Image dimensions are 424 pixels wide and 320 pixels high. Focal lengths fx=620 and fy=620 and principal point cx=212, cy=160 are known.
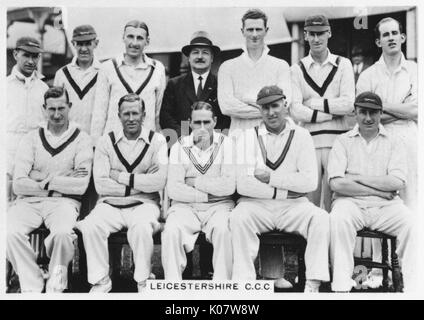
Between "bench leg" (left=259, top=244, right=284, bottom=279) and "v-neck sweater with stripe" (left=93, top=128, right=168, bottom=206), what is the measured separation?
3.10ft

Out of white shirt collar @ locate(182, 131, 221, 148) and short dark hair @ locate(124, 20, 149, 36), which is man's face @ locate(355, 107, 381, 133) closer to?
white shirt collar @ locate(182, 131, 221, 148)

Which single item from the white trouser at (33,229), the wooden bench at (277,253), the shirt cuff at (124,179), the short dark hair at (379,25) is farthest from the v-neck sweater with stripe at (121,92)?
the short dark hair at (379,25)

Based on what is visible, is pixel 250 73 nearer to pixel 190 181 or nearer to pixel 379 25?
pixel 190 181

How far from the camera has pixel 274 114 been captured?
4844 millimetres

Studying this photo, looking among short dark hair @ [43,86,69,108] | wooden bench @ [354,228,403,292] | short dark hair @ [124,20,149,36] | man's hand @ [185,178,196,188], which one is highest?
short dark hair @ [124,20,149,36]

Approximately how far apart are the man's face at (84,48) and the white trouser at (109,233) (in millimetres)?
1283

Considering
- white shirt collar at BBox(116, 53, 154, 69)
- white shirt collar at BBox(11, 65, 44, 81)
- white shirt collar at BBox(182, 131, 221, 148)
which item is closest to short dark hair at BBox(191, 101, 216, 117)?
white shirt collar at BBox(182, 131, 221, 148)

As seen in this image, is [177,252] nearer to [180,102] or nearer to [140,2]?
[180,102]

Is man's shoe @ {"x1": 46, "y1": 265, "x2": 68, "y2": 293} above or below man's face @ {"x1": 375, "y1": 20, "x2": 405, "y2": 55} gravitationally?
below

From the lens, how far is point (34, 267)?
190 inches

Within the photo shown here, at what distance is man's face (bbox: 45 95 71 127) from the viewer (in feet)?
16.3

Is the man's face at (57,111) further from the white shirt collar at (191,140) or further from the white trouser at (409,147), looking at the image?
the white trouser at (409,147)

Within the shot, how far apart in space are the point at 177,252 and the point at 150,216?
0.36 metres

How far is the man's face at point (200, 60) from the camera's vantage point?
16.4 feet
